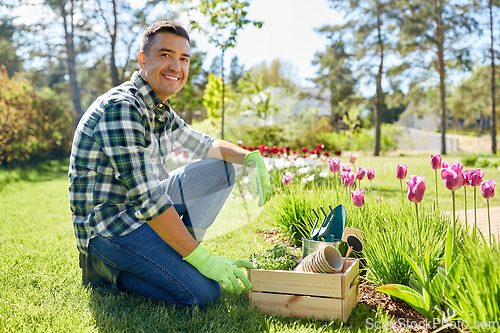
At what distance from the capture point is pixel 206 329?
1.46 meters

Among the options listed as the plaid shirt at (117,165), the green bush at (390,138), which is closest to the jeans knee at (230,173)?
the plaid shirt at (117,165)

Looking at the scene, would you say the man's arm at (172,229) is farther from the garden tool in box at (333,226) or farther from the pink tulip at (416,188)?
the pink tulip at (416,188)

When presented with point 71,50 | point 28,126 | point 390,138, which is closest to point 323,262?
point 28,126

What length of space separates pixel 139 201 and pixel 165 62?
710mm

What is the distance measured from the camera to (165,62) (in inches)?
68.0

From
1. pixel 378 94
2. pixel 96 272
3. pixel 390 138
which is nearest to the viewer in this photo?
pixel 96 272

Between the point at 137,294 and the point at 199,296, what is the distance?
0.36 m

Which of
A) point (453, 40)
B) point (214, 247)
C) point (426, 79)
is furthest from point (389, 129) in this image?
point (214, 247)

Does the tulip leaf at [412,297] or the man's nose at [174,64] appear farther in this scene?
the man's nose at [174,64]

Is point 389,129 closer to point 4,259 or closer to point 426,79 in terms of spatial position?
point 426,79

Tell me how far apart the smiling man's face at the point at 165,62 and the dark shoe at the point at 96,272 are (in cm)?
92

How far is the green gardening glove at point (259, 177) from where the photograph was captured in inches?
82.5

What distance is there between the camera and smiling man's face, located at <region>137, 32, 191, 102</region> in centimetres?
170

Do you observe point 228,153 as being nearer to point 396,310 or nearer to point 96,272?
point 96,272
